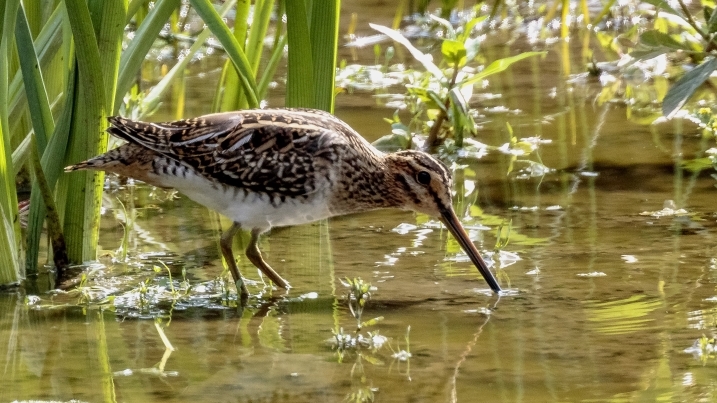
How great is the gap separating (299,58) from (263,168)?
78 centimetres

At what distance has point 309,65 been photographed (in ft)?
18.6

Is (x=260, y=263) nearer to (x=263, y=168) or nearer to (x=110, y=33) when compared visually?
(x=263, y=168)

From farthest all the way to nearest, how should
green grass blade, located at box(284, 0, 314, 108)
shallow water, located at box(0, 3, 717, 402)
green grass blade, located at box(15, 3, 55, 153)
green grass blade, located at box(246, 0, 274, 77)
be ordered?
green grass blade, located at box(246, 0, 274, 77), green grass blade, located at box(284, 0, 314, 108), green grass blade, located at box(15, 3, 55, 153), shallow water, located at box(0, 3, 717, 402)

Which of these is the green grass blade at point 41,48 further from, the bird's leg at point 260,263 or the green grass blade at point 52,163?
the bird's leg at point 260,263

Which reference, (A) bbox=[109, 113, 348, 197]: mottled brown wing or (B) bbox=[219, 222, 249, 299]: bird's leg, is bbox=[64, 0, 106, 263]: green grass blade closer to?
(A) bbox=[109, 113, 348, 197]: mottled brown wing

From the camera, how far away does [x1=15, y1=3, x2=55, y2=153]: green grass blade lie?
15.7 feet

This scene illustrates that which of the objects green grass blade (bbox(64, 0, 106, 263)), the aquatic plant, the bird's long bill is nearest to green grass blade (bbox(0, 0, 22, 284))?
green grass blade (bbox(64, 0, 106, 263))

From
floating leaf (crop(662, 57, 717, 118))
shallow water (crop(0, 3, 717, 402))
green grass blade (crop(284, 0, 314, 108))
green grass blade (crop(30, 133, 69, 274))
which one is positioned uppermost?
green grass blade (crop(284, 0, 314, 108))

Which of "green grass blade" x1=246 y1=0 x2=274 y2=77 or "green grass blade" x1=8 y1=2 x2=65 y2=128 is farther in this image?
"green grass blade" x1=246 y1=0 x2=274 y2=77

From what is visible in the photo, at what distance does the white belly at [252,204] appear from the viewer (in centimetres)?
511

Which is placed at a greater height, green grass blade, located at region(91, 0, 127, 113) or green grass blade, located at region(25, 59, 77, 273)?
green grass blade, located at region(91, 0, 127, 113)

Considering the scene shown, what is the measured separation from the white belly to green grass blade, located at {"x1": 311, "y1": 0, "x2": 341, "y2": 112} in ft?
2.82

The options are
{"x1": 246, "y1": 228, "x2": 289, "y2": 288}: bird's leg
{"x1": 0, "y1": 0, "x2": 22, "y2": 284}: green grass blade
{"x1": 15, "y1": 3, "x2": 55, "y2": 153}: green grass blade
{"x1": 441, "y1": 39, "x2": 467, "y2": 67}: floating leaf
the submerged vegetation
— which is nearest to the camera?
{"x1": 0, "y1": 0, "x2": 22, "y2": 284}: green grass blade

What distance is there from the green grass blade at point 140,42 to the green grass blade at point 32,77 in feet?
0.99
